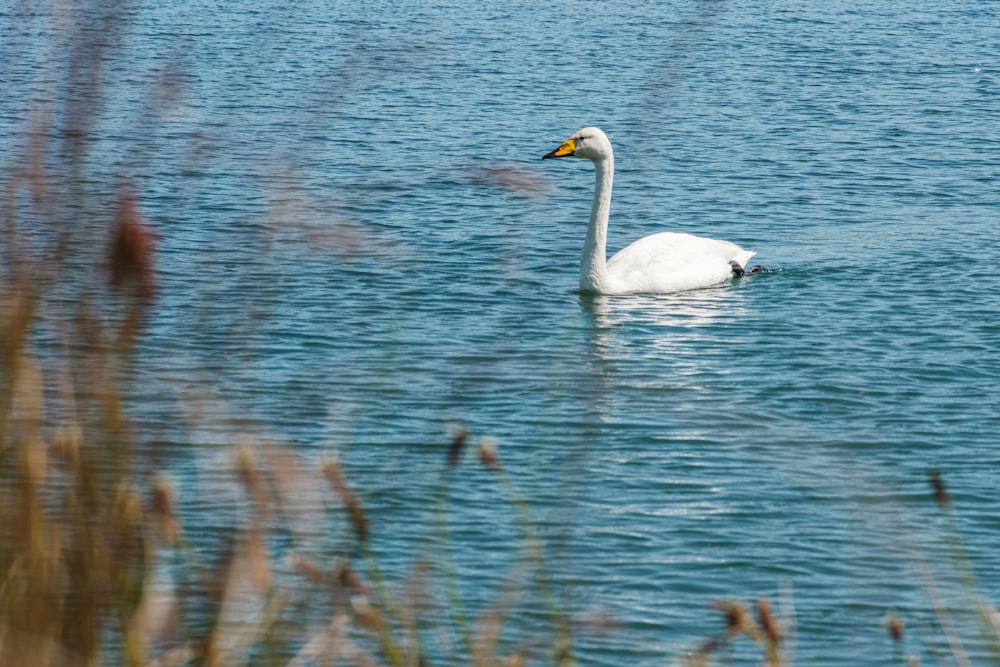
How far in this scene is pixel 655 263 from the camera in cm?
1156

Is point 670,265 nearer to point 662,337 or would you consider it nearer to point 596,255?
point 596,255

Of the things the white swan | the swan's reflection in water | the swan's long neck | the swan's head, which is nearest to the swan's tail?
the white swan

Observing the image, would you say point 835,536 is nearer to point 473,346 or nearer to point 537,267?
point 473,346

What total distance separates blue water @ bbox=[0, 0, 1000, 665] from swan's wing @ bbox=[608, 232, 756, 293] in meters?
0.15

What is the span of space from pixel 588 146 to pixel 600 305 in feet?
4.54

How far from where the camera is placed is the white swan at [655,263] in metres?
11.4

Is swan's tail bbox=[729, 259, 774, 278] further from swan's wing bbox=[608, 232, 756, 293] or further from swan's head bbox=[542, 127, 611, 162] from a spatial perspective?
swan's head bbox=[542, 127, 611, 162]

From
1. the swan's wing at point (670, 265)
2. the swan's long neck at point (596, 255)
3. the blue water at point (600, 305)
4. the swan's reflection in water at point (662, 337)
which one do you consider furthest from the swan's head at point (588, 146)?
the swan's reflection in water at point (662, 337)

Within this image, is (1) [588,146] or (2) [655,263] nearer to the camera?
(2) [655,263]

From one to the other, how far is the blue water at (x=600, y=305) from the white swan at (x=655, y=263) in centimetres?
14

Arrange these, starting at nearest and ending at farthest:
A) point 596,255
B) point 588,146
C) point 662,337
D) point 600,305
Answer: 1. point 662,337
2. point 600,305
3. point 596,255
4. point 588,146

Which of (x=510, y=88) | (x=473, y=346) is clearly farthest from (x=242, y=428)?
(x=510, y=88)

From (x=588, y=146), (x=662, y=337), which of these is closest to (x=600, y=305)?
(x=662, y=337)

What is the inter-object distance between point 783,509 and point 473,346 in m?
3.06
